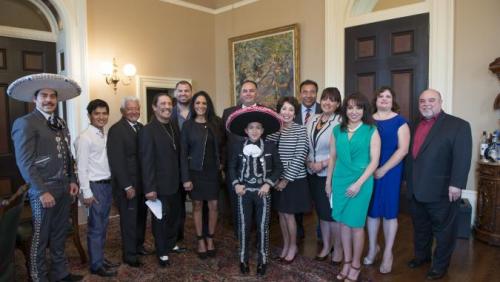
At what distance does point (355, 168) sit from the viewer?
2629 millimetres

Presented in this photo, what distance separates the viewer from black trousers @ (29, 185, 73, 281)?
2.50m

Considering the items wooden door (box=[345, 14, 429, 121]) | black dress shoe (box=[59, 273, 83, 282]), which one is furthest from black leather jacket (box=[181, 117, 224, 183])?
wooden door (box=[345, 14, 429, 121])

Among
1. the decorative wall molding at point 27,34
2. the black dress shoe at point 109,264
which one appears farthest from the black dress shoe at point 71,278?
the decorative wall molding at point 27,34

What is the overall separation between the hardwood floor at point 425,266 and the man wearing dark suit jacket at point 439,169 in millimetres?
182

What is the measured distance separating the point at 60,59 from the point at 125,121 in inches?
128

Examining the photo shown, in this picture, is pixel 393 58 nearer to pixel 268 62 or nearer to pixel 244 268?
pixel 268 62

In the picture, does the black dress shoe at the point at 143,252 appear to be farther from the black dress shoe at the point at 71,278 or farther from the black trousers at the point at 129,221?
the black dress shoe at the point at 71,278

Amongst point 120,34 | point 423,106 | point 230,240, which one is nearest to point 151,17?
point 120,34

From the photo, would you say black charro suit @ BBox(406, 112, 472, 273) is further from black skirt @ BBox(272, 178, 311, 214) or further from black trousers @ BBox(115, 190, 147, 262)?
black trousers @ BBox(115, 190, 147, 262)

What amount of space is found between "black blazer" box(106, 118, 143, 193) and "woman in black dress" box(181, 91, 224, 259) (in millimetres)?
396

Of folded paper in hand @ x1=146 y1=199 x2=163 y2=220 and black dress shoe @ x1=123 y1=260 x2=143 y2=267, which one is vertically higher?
folded paper in hand @ x1=146 y1=199 x2=163 y2=220

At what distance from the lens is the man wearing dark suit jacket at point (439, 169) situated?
107 inches

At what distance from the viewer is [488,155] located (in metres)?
3.84

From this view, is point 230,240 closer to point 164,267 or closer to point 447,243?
point 164,267
